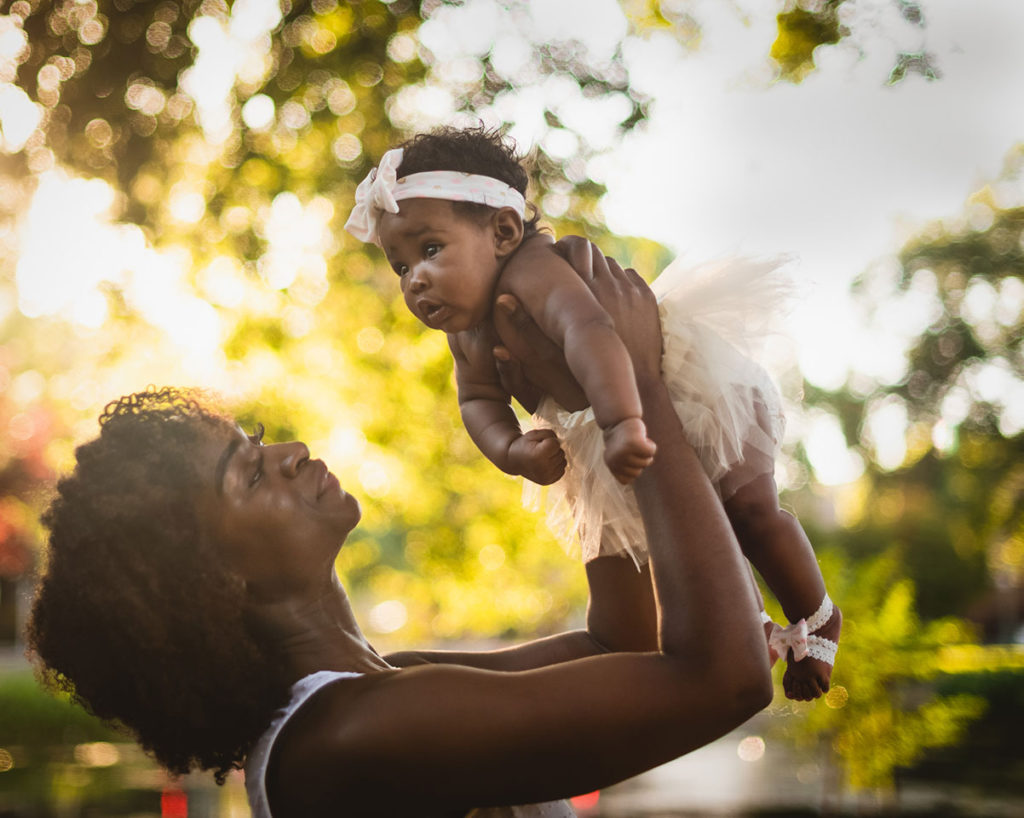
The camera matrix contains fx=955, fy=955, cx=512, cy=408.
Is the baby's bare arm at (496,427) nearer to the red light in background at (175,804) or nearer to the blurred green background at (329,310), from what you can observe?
the blurred green background at (329,310)

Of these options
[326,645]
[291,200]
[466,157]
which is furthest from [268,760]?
[291,200]

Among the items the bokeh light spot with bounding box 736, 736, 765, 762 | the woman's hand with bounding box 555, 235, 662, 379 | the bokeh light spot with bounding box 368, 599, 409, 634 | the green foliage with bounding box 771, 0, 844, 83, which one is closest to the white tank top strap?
the woman's hand with bounding box 555, 235, 662, 379

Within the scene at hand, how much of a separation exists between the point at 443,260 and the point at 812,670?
1.10 m

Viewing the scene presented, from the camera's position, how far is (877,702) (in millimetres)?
8547

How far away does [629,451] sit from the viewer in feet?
4.68

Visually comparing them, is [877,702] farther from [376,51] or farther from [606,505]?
[606,505]

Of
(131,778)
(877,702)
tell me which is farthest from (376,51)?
(131,778)

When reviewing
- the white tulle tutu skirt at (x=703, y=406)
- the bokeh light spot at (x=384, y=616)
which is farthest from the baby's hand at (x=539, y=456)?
the bokeh light spot at (x=384, y=616)

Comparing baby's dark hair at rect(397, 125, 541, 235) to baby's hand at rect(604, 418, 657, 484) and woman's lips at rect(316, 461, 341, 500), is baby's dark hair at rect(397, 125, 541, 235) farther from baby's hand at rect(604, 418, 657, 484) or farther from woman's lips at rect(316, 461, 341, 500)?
baby's hand at rect(604, 418, 657, 484)

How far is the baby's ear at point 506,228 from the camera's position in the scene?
6.88ft

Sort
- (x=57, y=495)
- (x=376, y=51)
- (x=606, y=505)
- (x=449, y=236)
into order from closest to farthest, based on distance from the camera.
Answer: (x=57, y=495), (x=606, y=505), (x=449, y=236), (x=376, y=51)

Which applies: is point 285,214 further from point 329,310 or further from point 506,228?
point 506,228

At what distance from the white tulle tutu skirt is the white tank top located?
499 millimetres

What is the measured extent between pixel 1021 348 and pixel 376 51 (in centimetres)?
2177
